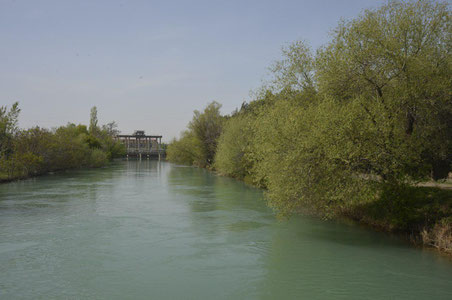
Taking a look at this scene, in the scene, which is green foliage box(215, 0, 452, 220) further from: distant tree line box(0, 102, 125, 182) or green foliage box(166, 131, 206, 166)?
green foliage box(166, 131, 206, 166)

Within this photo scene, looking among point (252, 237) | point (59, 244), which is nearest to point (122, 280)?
point (59, 244)

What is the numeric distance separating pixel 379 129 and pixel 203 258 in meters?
9.35

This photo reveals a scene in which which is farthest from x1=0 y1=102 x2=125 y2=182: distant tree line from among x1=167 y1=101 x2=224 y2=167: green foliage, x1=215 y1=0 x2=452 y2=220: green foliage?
x1=215 y1=0 x2=452 y2=220: green foliage

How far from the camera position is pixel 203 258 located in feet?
49.4

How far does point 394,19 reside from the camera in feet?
62.0

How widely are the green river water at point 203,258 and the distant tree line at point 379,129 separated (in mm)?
2046

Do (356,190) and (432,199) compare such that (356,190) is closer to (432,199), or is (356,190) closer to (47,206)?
(432,199)

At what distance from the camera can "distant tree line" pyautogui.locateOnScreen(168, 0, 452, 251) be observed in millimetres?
16234

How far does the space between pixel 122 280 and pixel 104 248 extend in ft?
13.0

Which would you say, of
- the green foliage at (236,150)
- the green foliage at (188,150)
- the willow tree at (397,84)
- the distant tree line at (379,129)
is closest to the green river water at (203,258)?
the distant tree line at (379,129)

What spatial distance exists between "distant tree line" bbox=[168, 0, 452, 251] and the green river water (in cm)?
205

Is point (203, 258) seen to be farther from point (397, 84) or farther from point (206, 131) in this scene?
point (206, 131)

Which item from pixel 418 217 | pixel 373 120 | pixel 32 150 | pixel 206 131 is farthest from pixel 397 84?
pixel 206 131

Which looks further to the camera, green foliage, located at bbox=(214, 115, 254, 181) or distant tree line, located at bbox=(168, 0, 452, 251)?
green foliage, located at bbox=(214, 115, 254, 181)
